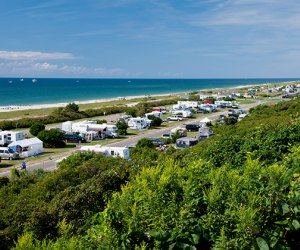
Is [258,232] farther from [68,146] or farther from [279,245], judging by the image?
[68,146]

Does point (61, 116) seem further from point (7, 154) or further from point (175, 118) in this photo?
point (7, 154)

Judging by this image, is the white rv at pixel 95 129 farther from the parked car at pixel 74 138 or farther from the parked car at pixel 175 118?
the parked car at pixel 175 118

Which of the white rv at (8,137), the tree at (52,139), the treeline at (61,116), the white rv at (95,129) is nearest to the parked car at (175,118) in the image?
the treeline at (61,116)

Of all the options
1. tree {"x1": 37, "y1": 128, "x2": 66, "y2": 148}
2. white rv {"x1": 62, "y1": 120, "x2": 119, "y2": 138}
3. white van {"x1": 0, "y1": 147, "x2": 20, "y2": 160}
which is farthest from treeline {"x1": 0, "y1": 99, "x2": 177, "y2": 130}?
white van {"x1": 0, "y1": 147, "x2": 20, "y2": 160}

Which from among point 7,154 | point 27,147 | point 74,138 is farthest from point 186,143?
point 7,154

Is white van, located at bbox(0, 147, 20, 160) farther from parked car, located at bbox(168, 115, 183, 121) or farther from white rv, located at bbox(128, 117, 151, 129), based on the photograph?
parked car, located at bbox(168, 115, 183, 121)

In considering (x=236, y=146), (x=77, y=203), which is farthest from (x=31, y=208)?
(x=236, y=146)

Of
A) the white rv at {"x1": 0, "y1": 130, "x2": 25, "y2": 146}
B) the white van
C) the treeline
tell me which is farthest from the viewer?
the treeline
